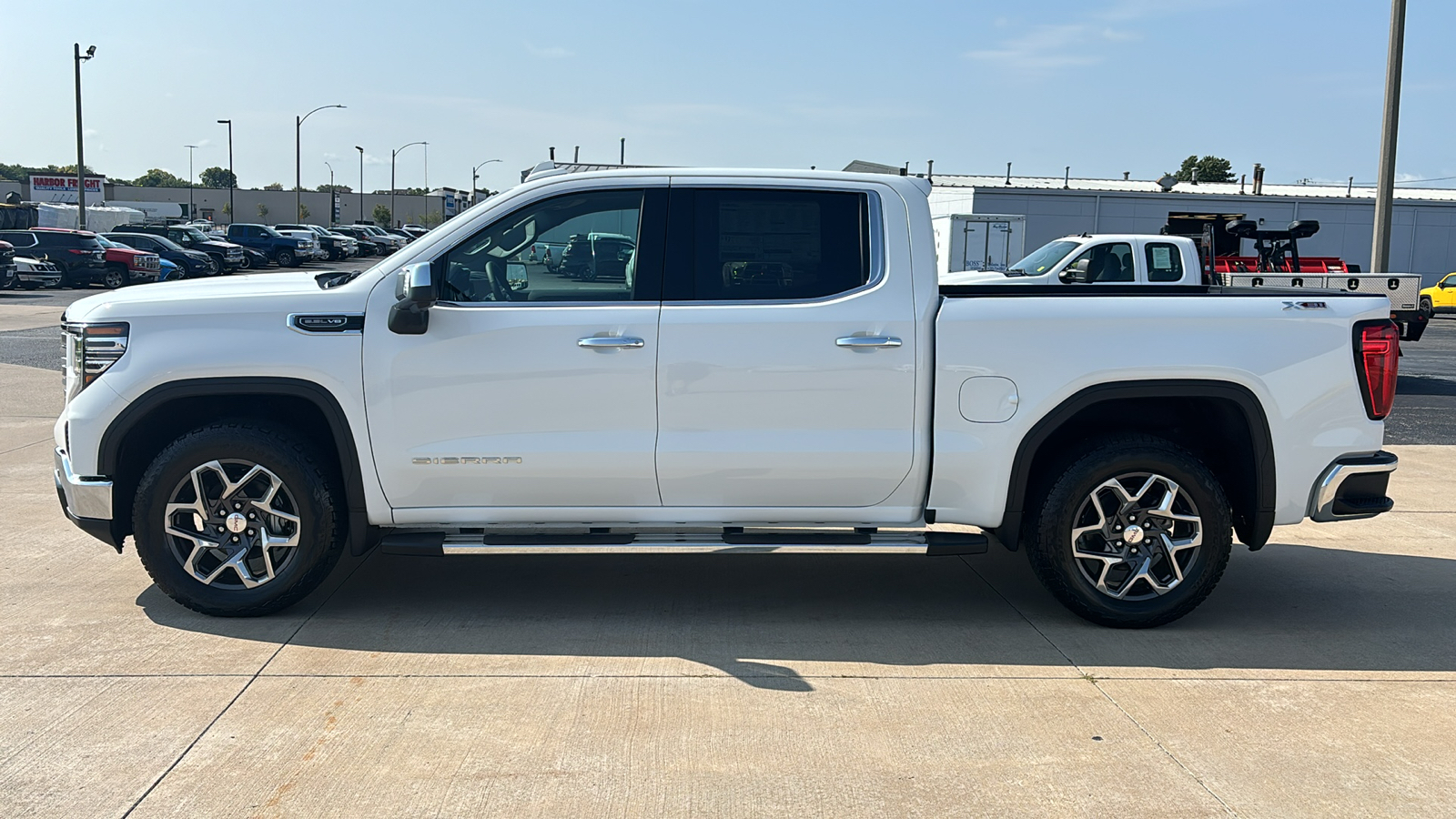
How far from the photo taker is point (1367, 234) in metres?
42.4

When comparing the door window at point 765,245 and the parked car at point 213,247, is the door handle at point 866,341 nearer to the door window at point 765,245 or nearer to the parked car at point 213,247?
the door window at point 765,245

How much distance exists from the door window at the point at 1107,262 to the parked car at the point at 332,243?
43866 millimetres

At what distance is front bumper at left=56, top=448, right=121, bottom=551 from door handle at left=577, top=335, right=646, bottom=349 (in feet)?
7.00

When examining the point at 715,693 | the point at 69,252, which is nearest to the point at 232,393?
the point at 715,693

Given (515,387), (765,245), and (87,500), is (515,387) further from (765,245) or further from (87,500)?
(87,500)

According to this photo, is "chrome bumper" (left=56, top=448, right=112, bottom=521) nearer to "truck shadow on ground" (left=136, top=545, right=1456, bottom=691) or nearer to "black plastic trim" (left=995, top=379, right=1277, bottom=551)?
"truck shadow on ground" (left=136, top=545, right=1456, bottom=691)

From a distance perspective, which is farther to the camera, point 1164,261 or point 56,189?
point 56,189

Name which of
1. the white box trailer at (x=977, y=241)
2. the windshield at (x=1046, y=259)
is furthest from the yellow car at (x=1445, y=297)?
the windshield at (x=1046, y=259)

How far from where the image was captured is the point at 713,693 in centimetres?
447

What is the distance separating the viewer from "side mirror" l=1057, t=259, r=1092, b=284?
47.7 ft

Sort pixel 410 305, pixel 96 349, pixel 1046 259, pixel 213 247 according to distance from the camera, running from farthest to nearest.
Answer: pixel 213 247, pixel 1046 259, pixel 96 349, pixel 410 305

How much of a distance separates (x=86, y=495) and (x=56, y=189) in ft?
244

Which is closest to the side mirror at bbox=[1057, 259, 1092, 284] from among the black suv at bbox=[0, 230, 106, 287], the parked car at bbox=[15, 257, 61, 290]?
the parked car at bbox=[15, 257, 61, 290]

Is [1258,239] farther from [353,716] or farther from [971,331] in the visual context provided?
[353,716]
